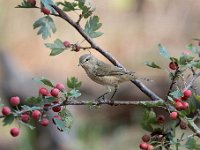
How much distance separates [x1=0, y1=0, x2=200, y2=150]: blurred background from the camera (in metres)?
7.23

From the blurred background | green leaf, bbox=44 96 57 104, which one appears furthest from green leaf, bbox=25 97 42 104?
the blurred background

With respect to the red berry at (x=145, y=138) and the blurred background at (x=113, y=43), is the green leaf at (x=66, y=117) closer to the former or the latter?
the red berry at (x=145, y=138)

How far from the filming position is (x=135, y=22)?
8961 mm

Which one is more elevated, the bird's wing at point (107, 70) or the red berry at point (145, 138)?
the bird's wing at point (107, 70)

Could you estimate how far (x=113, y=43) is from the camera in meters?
8.78

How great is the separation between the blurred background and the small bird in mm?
4644

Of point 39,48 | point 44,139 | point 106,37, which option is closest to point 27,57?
point 39,48

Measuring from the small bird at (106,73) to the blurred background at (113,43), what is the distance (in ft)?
15.2

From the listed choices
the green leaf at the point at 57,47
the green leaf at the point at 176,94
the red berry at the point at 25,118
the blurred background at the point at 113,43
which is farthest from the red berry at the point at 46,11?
the blurred background at the point at 113,43

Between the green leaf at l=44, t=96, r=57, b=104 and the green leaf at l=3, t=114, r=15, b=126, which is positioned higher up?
the green leaf at l=44, t=96, r=57, b=104

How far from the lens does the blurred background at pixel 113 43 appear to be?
23.7 feet

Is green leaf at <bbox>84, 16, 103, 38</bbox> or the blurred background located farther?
the blurred background

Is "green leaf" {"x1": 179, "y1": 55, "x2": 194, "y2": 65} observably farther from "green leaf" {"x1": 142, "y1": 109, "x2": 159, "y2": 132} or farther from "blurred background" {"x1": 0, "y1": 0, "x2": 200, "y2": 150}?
"blurred background" {"x1": 0, "y1": 0, "x2": 200, "y2": 150}

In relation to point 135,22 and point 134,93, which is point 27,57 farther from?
point 134,93
